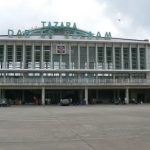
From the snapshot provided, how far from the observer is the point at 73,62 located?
92062mm

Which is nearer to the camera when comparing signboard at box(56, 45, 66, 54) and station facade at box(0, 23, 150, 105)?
station facade at box(0, 23, 150, 105)

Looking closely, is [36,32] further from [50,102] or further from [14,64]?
[50,102]

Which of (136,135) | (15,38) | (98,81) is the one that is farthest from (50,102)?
(136,135)

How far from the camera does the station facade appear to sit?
84.0 meters

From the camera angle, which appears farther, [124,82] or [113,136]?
[124,82]

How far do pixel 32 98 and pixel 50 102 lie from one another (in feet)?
13.9

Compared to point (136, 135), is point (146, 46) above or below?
above

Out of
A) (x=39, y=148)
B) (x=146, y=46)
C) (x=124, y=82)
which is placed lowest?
(x=39, y=148)

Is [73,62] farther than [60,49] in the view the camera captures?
Yes

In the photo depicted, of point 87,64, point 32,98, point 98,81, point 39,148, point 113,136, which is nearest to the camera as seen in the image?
point 39,148

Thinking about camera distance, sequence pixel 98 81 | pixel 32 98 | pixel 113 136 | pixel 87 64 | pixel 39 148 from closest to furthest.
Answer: pixel 39 148
pixel 113 136
pixel 98 81
pixel 32 98
pixel 87 64

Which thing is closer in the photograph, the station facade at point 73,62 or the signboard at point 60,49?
the station facade at point 73,62

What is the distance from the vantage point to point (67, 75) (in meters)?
88.1

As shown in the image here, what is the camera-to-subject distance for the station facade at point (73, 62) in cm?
8400
